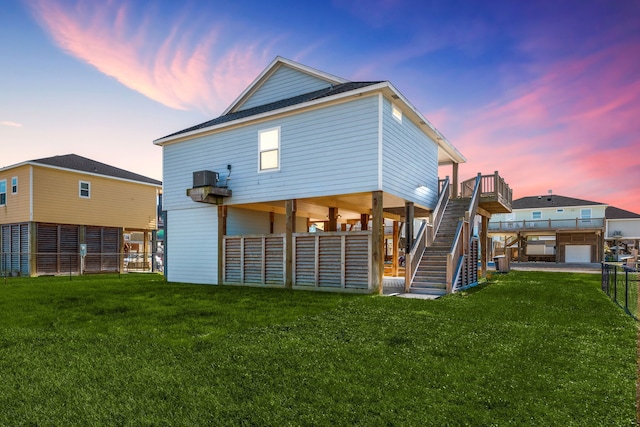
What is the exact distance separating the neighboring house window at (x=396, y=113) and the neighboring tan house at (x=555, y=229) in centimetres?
2889

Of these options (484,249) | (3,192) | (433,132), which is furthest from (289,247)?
(3,192)

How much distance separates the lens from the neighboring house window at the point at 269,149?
1339 centimetres

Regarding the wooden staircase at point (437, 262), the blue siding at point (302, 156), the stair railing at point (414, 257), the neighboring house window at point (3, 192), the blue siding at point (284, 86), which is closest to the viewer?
the blue siding at point (302, 156)

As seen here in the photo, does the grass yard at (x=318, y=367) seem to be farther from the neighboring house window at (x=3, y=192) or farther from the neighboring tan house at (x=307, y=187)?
the neighboring house window at (x=3, y=192)

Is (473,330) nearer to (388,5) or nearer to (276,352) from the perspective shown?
(276,352)

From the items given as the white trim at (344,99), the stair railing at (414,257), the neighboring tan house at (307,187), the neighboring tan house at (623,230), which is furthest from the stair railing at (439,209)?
the neighboring tan house at (623,230)

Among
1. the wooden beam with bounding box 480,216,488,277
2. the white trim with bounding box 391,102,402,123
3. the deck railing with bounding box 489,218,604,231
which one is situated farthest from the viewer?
the deck railing with bounding box 489,218,604,231

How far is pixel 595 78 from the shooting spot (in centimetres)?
1216

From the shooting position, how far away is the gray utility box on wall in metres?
14.2

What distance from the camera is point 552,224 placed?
3809 centimetres

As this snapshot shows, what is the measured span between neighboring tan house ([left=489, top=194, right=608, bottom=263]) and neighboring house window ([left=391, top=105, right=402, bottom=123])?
94.8 ft

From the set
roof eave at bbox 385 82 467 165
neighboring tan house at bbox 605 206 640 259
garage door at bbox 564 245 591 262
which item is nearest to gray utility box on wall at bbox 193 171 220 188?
roof eave at bbox 385 82 467 165

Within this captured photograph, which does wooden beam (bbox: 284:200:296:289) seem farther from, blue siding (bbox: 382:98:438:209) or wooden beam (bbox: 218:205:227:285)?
blue siding (bbox: 382:98:438:209)

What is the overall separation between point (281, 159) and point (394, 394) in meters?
10.5
